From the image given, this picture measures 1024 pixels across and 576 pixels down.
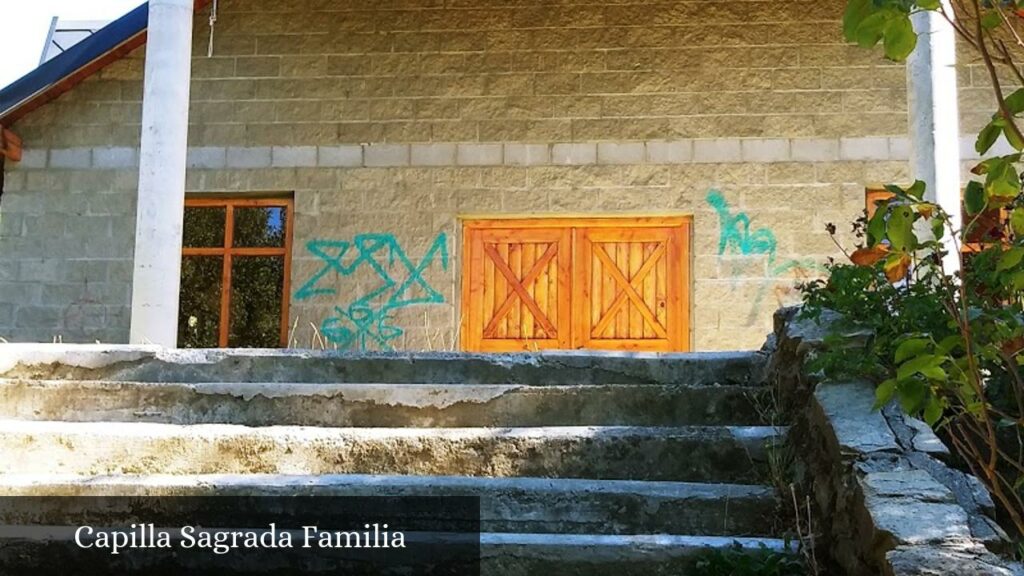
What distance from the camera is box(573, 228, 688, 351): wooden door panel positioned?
348 inches

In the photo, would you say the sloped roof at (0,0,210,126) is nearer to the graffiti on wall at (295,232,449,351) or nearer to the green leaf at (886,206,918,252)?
the graffiti on wall at (295,232,449,351)

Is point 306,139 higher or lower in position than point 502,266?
higher

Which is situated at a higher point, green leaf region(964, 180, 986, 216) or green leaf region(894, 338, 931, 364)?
green leaf region(964, 180, 986, 216)

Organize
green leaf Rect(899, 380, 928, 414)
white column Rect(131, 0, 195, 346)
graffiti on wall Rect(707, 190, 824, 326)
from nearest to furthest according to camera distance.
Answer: green leaf Rect(899, 380, 928, 414)
white column Rect(131, 0, 195, 346)
graffiti on wall Rect(707, 190, 824, 326)

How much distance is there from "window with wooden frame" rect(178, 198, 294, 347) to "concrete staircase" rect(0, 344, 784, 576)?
4.91 metres

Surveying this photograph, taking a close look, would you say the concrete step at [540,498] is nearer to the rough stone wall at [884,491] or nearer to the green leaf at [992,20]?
the rough stone wall at [884,491]

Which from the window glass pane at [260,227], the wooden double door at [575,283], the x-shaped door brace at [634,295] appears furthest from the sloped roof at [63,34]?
the x-shaped door brace at [634,295]

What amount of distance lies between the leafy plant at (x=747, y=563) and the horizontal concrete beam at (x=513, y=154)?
637 centimetres

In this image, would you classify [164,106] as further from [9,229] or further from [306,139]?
[9,229]

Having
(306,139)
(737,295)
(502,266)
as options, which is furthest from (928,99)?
(306,139)

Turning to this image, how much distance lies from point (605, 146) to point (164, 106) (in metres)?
3.76

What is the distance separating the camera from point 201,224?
9.34 metres

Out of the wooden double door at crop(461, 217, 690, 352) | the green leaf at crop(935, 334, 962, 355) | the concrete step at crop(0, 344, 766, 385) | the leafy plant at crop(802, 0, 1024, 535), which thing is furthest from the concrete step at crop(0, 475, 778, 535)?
the wooden double door at crop(461, 217, 690, 352)

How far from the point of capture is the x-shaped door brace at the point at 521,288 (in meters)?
8.96
